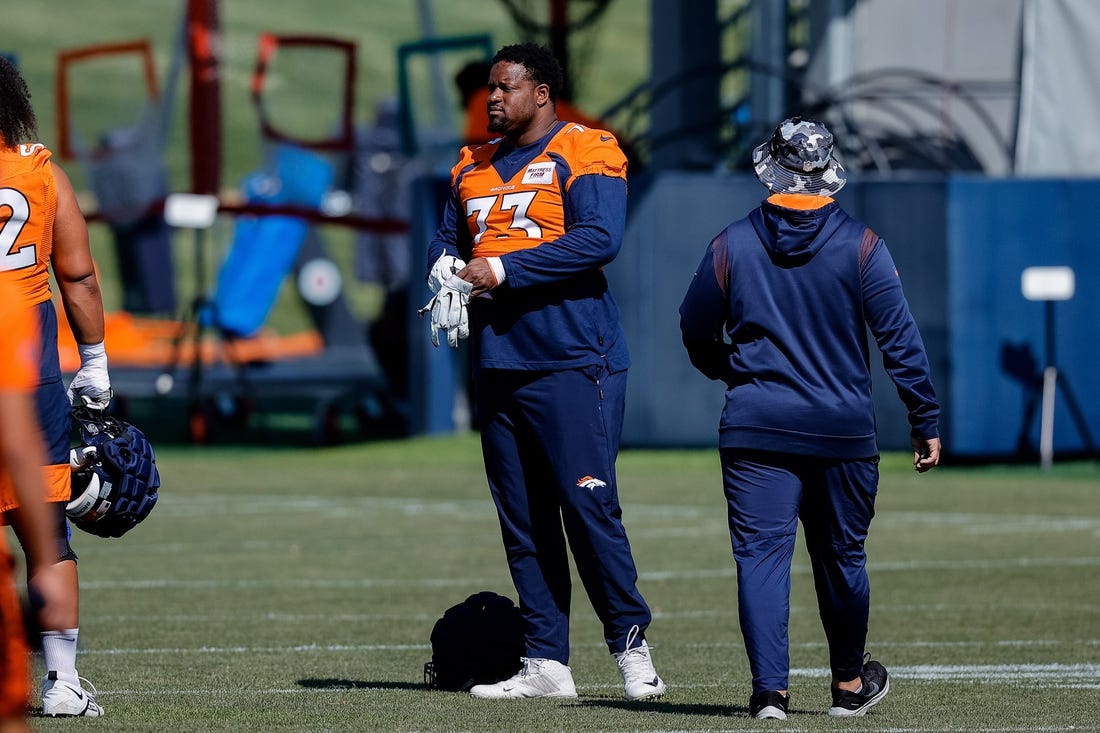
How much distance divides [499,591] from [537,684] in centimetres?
427

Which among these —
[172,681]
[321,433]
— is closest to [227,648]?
[172,681]

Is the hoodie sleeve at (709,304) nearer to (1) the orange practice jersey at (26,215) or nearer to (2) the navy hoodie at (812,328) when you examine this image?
(2) the navy hoodie at (812,328)

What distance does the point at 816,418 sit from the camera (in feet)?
23.2

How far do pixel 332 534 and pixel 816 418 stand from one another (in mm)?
9078

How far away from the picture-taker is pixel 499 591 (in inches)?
476

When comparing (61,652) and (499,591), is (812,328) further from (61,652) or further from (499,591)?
(499,591)

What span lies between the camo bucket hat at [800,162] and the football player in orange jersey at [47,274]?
2.25 m

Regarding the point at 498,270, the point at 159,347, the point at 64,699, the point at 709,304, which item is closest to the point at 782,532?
the point at 709,304

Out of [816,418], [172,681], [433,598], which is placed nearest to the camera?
[816,418]

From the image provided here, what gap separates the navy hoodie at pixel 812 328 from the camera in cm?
709

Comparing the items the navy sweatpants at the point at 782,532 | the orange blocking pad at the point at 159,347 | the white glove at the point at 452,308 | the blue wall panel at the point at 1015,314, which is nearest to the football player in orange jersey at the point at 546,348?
the white glove at the point at 452,308

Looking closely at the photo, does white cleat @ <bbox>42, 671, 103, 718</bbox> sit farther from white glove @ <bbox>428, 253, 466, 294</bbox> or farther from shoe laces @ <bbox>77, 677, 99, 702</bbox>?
white glove @ <bbox>428, 253, 466, 294</bbox>

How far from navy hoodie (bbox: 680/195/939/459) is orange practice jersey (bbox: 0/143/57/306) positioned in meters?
2.14

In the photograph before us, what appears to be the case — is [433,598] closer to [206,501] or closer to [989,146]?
[206,501]
